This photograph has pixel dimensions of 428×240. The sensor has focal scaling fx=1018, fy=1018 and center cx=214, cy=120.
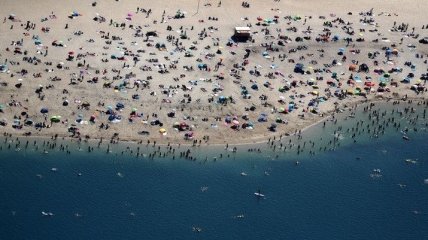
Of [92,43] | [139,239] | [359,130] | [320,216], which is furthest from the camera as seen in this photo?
[92,43]

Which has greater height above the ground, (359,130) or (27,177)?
(359,130)

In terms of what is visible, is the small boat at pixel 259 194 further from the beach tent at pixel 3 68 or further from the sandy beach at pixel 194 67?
the beach tent at pixel 3 68

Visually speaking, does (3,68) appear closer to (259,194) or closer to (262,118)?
(262,118)

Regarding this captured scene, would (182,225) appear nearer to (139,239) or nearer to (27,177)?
(139,239)

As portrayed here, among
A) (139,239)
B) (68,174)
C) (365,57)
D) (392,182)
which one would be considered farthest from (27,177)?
(365,57)

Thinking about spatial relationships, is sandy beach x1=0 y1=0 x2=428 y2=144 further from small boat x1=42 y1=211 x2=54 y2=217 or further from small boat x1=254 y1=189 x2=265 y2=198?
small boat x1=42 y1=211 x2=54 y2=217

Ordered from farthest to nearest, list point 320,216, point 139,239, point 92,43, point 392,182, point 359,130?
point 92,43 < point 359,130 < point 392,182 < point 320,216 < point 139,239

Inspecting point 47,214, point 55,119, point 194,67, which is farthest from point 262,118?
point 47,214

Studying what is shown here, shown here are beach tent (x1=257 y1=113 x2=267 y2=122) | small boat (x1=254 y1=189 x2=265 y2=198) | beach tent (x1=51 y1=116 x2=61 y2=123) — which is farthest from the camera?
beach tent (x1=257 y1=113 x2=267 y2=122)

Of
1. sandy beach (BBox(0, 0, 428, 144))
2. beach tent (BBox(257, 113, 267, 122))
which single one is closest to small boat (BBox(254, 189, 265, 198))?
sandy beach (BBox(0, 0, 428, 144))
